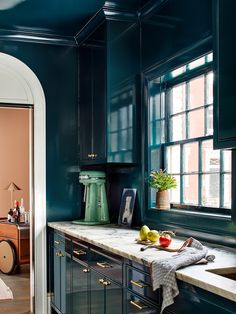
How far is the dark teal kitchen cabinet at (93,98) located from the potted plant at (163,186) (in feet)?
1.81

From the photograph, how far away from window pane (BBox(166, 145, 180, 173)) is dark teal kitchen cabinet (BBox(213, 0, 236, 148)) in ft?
4.44

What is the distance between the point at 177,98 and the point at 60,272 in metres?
1.85

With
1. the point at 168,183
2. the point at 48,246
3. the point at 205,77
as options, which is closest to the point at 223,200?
the point at 168,183

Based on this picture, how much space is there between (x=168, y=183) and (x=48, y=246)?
1577 mm

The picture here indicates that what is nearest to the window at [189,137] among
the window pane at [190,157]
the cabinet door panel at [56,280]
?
the window pane at [190,157]

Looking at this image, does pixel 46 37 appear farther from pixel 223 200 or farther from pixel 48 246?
pixel 223 200

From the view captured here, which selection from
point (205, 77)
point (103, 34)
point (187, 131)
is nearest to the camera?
point (205, 77)

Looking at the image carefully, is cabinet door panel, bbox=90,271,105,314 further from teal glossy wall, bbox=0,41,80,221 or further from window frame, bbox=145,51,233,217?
teal glossy wall, bbox=0,41,80,221

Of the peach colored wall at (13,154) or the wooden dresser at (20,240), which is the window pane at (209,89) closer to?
the wooden dresser at (20,240)

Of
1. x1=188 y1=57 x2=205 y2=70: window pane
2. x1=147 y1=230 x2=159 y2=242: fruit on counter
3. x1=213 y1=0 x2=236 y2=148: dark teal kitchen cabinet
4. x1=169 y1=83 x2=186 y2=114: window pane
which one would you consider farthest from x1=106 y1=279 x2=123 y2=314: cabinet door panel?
x1=188 y1=57 x2=205 y2=70: window pane

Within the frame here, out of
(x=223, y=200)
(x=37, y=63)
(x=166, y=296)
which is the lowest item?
(x=166, y=296)

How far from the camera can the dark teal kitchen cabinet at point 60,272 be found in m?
4.09

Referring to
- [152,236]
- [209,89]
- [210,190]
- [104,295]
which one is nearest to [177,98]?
[209,89]

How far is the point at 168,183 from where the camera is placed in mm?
3701
